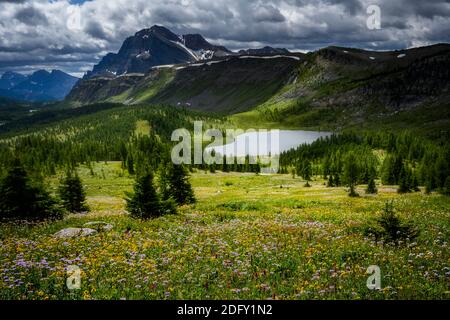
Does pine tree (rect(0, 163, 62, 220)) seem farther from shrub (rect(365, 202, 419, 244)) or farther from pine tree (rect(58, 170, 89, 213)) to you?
shrub (rect(365, 202, 419, 244))

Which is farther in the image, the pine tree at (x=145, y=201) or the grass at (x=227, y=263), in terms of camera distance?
the pine tree at (x=145, y=201)

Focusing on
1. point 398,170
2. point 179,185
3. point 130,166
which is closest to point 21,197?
point 179,185

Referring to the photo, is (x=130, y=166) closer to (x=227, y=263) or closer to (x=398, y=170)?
(x=398, y=170)

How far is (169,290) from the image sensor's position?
12.8 m

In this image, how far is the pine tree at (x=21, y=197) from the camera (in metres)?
31.6

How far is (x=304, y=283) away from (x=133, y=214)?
65.3ft

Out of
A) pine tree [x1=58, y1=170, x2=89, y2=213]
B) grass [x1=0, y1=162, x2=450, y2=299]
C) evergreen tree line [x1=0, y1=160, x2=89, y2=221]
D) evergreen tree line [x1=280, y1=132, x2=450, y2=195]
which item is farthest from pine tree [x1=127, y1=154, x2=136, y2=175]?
grass [x1=0, y1=162, x2=450, y2=299]

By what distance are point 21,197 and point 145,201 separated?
33.9 ft

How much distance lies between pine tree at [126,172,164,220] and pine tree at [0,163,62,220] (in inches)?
301

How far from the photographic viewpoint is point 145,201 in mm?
30453

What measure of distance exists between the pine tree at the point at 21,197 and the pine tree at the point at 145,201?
764cm

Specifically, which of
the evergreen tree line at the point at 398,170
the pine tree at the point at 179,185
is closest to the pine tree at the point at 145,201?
the pine tree at the point at 179,185

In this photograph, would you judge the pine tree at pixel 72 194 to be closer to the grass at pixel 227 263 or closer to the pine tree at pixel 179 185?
the pine tree at pixel 179 185
